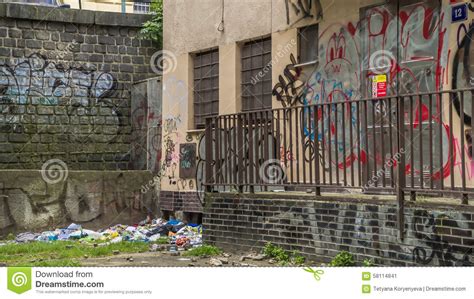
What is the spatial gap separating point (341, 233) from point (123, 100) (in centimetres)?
985

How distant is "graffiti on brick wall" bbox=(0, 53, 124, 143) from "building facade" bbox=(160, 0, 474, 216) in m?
2.04

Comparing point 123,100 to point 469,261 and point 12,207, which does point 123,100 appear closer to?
point 12,207

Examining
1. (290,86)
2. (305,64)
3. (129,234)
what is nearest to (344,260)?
(305,64)

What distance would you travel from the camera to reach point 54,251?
38.8ft

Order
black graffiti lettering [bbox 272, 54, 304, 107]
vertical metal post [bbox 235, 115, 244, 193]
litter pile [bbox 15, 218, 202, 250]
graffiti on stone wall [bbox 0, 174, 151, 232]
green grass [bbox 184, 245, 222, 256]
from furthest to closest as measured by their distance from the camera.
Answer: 1. graffiti on stone wall [bbox 0, 174, 151, 232]
2. litter pile [bbox 15, 218, 202, 250]
3. black graffiti lettering [bbox 272, 54, 304, 107]
4. vertical metal post [bbox 235, 115, 244, 193]
5. green grass [bbox 184, 245, 222, 256]

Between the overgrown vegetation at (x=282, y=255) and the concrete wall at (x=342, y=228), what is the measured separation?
85 millimetres

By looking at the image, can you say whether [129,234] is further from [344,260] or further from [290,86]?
[344,260]

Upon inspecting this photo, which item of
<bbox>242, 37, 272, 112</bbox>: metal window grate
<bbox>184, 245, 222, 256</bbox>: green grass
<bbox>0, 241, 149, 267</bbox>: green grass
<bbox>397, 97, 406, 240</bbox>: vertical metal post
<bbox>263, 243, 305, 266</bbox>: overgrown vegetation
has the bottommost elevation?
<bbox>0, 241, 149, 267</bbox>: green grass

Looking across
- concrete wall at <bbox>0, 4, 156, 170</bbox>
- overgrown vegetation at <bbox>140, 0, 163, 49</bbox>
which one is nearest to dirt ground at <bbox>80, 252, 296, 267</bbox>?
concrete wall at <bbox>0, 4, 156, 170</bbox>

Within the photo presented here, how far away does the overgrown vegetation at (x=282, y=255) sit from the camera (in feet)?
30.4

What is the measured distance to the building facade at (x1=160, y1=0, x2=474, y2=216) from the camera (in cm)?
966

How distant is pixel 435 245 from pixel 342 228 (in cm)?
146

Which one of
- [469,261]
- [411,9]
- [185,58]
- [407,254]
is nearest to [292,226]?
[407,254]

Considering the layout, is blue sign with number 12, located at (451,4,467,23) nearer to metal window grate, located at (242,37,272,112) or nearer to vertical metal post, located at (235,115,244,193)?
vertical metal post, located at (235,115,244,193)
